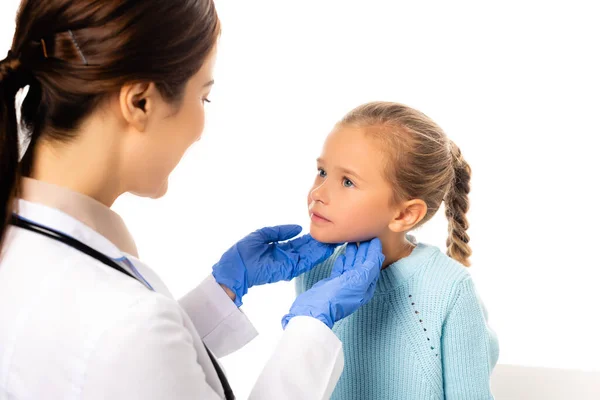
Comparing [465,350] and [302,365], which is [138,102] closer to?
[302,365]

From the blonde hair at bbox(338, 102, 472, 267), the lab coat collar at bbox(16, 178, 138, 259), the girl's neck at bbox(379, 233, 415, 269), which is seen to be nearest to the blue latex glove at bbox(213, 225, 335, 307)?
the girl's neck at bbox(379, 233, 415, 269)

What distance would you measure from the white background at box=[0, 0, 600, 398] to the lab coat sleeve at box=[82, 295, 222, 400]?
1.63 meters

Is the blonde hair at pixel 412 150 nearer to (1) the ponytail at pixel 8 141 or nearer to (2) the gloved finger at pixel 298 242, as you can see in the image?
(2) the gloved finger at pixel 298 242

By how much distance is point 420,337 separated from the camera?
1.46m

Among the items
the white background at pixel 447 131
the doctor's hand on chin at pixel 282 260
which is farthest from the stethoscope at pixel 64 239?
the white background at pixel 447 131

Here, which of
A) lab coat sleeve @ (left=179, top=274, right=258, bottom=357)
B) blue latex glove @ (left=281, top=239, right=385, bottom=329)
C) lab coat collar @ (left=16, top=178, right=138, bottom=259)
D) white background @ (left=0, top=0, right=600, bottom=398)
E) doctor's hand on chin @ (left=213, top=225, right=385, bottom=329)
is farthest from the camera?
white background @ (left=0, top=0, right=600, bottom=398)

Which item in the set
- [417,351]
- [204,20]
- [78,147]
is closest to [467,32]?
[417,351]

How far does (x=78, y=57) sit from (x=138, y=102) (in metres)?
0.10

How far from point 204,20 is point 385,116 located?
526 millimetres

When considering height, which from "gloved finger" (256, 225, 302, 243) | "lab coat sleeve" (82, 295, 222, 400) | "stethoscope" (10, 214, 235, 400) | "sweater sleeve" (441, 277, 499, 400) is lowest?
"sweater sleeve" (441, 277, 499, 400)

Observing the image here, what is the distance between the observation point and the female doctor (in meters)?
0.92

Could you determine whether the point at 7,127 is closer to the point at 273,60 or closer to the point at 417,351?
the point at 417,351

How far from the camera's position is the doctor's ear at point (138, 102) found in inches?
39.9

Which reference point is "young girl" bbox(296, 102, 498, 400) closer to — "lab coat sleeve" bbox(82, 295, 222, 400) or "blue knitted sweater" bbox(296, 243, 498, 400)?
"blue knitted sweater" bbox(296, 243, 498, 400)
